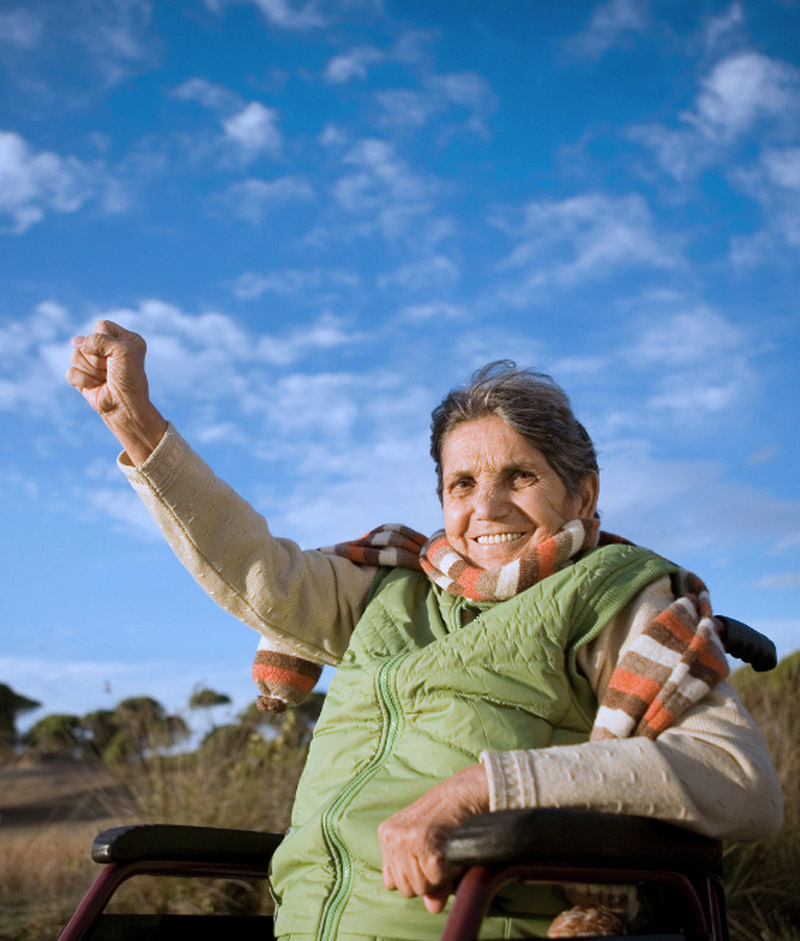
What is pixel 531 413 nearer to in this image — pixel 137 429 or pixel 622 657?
pixel 622 657

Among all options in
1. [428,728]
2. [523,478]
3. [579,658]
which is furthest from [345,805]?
[523,478]

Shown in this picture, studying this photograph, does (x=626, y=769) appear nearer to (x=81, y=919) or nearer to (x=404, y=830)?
(x=404, y=830)

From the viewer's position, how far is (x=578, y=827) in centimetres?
120

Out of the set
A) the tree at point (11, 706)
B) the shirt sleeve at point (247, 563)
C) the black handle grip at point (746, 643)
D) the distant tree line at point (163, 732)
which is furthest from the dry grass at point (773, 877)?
the tree at point (11, 706)

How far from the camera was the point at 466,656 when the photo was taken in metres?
1.72

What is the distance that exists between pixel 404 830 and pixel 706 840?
46 centimetres

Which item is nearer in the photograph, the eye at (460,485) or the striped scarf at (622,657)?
the striped scarf at (622,657)

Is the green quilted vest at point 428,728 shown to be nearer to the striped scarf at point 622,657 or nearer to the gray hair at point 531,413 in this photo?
the striped scarf at point 622,657

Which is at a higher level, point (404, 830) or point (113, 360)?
point (113, 360)

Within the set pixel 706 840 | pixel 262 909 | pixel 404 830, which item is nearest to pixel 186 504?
pixel 404 830

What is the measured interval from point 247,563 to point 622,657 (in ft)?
2.73

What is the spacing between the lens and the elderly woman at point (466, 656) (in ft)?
4.63

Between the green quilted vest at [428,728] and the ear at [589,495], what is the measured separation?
295 mm

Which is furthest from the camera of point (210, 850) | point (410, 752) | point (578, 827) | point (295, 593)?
point (295, 593)
